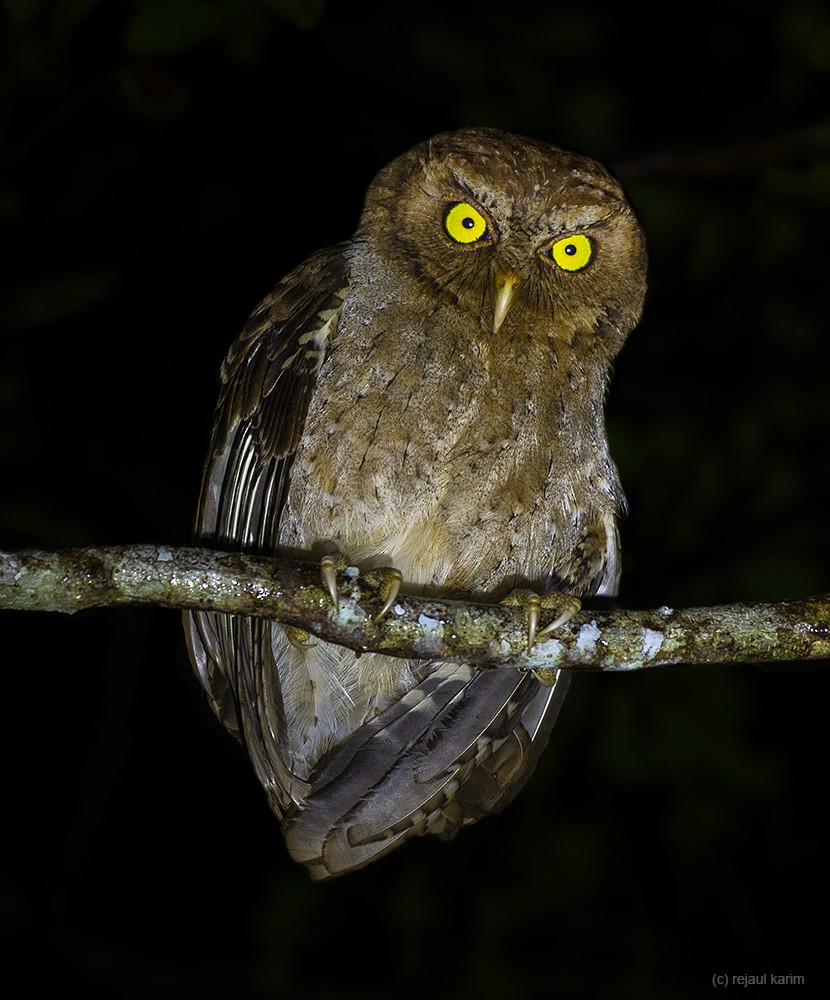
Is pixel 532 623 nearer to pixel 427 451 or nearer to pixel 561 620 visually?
pixel 561 620

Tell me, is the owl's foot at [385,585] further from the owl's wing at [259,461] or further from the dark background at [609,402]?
the dark background at [609,402]

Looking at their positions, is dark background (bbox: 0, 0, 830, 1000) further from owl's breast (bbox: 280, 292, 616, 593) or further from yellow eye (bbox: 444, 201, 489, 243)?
owl's breast (bbox: 280, 292, 616, 593)

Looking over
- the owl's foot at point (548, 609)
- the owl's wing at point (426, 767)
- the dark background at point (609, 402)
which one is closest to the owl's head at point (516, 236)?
the owl's foot at point (548, 609)

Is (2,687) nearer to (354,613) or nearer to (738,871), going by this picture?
(738,871)

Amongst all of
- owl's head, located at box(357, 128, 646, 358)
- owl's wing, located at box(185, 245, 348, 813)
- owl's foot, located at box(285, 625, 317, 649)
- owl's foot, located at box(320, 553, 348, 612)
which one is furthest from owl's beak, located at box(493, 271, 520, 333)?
owl's foot, located at box(285, 625, 317, 649)

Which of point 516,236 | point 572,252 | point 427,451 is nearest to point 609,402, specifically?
point 572,252
